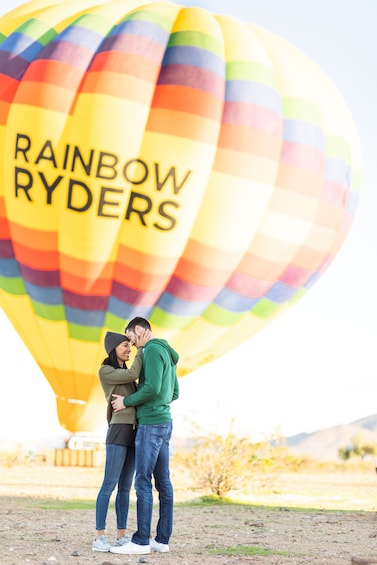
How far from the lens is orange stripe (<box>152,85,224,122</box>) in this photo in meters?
13.1

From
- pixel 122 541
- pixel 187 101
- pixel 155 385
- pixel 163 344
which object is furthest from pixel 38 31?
pixel 122 541

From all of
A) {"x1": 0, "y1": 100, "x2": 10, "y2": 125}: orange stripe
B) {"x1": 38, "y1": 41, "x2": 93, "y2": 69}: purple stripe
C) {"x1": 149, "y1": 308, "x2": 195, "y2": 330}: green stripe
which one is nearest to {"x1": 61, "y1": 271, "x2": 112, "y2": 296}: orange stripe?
{"x1": 149, "y1": 308, "x2": 195, "y2": 330}: green stripe

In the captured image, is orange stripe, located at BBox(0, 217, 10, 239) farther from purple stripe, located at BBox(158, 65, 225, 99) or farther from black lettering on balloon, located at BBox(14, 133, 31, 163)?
purple stripe, located at BBox(158, 65, 225, 99)

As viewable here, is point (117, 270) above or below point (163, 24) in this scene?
below

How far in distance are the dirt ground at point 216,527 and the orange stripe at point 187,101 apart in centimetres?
567

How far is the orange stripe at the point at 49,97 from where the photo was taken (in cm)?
1329

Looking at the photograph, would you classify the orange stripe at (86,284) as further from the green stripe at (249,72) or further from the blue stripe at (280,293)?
the green stripe at (249,72)

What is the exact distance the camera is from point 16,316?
14.4 meters

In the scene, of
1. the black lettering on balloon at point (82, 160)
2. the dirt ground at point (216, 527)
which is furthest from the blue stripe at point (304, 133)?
the dirt ground at point (216, 527)

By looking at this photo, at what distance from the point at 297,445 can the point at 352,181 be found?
77.5 m

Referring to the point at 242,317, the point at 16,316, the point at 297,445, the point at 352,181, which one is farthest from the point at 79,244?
the point at 297,445

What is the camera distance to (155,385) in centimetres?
681

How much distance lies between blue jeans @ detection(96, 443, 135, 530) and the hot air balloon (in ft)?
20.6

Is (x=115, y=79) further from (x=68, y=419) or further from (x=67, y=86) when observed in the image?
(x=68, y=419)
